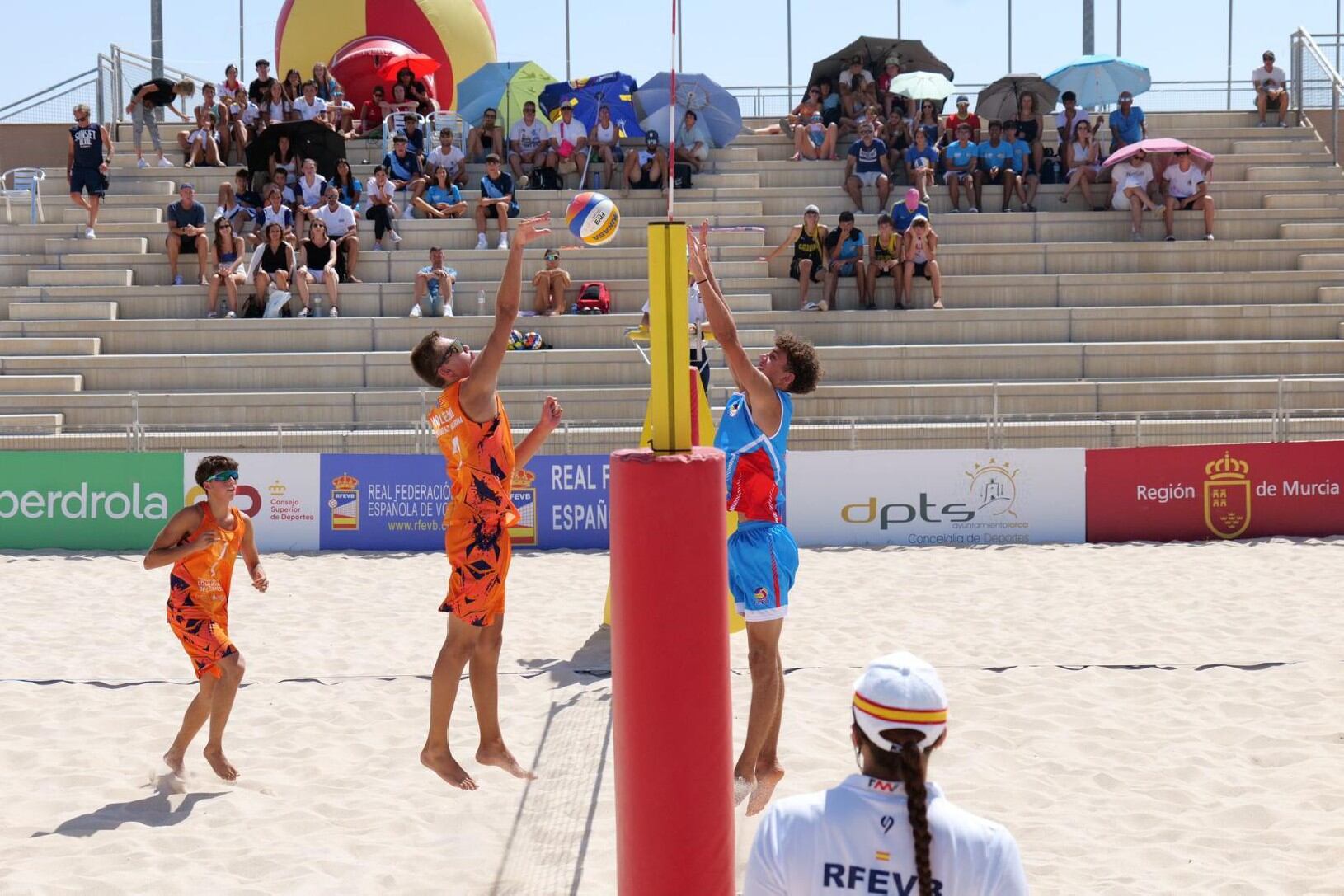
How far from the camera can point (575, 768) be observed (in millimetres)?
5945

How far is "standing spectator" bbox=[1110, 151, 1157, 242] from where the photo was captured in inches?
675

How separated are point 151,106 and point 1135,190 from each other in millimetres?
13076

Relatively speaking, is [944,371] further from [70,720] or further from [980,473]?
[70,720]

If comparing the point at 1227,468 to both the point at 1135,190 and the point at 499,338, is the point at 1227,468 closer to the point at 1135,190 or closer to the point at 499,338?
the point at 1135,190

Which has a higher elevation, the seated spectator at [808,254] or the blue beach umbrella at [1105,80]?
the blue beach umbrella at [1105,80]

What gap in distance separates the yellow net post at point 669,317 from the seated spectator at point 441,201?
46.8 ft

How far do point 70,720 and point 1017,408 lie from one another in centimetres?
1048

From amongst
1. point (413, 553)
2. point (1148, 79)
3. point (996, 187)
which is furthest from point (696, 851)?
point (1148, 79)

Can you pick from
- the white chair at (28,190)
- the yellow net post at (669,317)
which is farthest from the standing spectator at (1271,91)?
the yellow net post at (669,317)

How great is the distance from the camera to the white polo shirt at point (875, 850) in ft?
7.32

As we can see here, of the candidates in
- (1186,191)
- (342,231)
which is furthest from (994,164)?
(342,231)

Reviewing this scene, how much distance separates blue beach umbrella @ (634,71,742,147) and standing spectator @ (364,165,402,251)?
3.80 meters

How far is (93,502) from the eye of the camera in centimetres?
1246

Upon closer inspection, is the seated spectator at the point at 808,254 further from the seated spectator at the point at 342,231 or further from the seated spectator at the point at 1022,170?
the seated spectator at the point at 342,231
